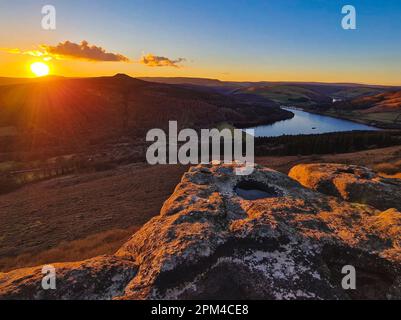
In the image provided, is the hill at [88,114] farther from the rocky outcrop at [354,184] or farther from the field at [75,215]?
the rocky outcrop at [354,184]

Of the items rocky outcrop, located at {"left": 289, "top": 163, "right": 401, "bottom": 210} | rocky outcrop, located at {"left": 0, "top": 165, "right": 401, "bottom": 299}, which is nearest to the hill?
rocky outcrop, located at {"left": 289, "top": 163, "right": 401, "bottom": 210}

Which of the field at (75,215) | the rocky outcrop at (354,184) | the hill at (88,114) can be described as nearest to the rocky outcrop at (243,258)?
the rocky outcrop at (354,184)

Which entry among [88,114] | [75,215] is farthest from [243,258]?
[88,114]

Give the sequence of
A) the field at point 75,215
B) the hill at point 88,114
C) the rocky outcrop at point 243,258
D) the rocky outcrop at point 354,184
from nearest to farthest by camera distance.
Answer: the rocky outcrop at point 243,258 < the rocky outcrop at point 354,184 < the field at point 75,215 < the hill at point 88,114

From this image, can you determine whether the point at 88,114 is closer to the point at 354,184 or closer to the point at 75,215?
the point at 75,215

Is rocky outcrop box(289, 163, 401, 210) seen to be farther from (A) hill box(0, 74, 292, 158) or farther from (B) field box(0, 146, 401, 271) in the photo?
(A) hill box(0, 74, 292, 158)
